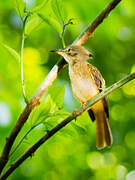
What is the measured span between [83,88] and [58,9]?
961 mm

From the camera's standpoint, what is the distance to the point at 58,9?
0.86m

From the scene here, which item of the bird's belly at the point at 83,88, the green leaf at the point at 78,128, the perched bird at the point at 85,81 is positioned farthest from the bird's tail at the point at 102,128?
the green leaf at the point at 78,128

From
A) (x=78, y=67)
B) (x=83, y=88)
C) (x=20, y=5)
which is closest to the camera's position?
(x=20, y=5)

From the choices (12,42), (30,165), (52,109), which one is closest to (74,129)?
(52,109)

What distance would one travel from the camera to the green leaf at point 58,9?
85 cm

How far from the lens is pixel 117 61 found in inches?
146

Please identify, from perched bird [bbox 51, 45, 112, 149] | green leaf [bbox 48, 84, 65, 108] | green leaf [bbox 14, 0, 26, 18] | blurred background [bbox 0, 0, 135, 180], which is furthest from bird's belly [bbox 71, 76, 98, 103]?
green leaf [bbox 14, 0, 26, 18]

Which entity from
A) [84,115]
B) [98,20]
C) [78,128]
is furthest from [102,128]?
[98,20]

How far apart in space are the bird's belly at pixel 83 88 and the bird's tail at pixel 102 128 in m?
0.22

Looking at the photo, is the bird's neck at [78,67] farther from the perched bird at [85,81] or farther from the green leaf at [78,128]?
the green leaf at [78,128]

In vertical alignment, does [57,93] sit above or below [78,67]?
below

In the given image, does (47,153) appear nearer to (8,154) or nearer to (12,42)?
(12,42)

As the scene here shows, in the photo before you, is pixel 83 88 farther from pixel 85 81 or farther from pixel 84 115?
pixel 84 115

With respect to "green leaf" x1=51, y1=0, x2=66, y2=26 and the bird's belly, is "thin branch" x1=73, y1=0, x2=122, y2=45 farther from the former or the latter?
the bird's belly
